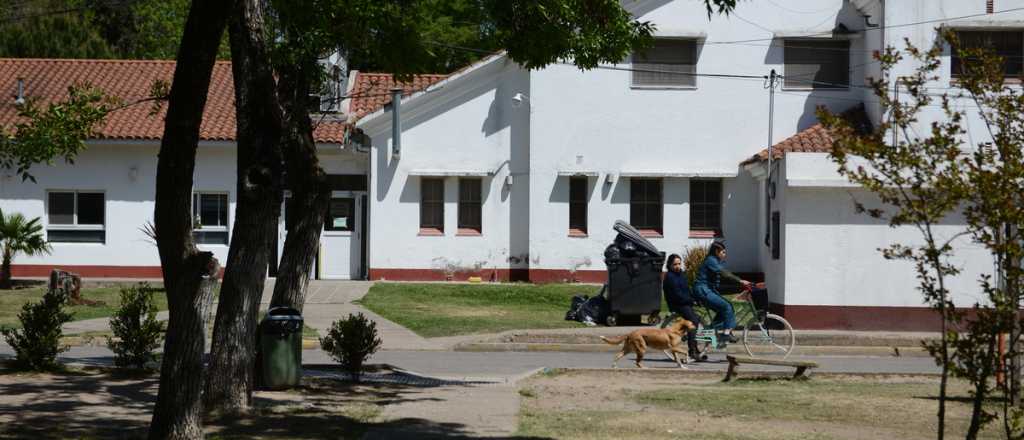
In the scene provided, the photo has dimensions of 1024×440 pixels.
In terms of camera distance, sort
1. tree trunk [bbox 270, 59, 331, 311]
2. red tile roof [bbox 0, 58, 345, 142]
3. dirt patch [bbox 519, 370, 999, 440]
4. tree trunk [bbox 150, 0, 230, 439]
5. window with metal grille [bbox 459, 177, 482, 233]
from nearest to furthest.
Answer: tree trunk [bbox 150, 0, 230, 439] < dirt patch [bbox 519, 370, 999, 440] < tree trunk [bbox 270, 59, 331, 311] < red tile roof [bbox 0, 58, 345, 142] < window with metal grille [bbox 459, 177, 482, 233]

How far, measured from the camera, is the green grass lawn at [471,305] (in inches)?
858

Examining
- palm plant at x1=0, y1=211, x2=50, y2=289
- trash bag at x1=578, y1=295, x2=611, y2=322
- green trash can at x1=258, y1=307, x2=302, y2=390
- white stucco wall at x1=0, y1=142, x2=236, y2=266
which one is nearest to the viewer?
green trash can at x1=258, y1=307, x2=302, y2=390

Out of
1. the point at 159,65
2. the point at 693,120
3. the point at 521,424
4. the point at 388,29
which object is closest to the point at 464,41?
the point at 159,65

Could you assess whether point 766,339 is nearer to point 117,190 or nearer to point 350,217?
point 350,217

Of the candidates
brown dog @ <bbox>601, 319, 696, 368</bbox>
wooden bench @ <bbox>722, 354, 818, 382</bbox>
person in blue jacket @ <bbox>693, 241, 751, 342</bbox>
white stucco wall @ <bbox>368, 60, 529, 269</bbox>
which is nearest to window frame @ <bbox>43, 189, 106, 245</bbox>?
white stucco wall @ <bbox>368, 60, 529, 269</bbox>

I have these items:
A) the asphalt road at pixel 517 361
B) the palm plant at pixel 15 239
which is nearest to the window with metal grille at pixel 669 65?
the asphalt road at pixel 517 361

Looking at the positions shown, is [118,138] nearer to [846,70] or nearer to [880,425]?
[846,70]

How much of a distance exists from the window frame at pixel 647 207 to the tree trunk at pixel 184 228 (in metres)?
21.9

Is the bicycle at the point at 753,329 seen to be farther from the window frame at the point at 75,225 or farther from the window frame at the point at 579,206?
the window frame at the point at 75,225

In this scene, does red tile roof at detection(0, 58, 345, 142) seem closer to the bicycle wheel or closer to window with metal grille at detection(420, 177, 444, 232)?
window with metal grille at detection(420, 177, 444, 232)

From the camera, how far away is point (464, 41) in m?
42.1

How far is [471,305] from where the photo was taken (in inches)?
1019

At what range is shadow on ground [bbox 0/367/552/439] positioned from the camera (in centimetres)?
1050

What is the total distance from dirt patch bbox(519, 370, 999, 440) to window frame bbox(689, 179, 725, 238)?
14930 millimetres
